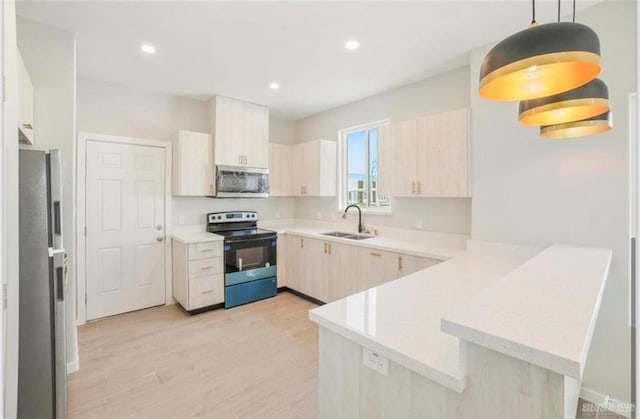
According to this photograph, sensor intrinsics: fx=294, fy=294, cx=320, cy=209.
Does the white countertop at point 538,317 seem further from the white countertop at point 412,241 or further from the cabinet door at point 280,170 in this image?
the cabinet door at point 280,170

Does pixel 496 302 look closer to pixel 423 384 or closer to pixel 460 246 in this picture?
pixel 423 384

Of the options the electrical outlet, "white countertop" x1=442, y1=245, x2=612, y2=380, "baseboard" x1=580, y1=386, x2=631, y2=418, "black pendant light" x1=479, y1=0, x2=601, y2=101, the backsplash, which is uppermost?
"black pendant light" x1=479, y1=0, x2=601, y2=101

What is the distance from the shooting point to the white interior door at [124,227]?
333 centimetres

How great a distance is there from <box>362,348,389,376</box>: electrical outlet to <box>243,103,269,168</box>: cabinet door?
341 cm

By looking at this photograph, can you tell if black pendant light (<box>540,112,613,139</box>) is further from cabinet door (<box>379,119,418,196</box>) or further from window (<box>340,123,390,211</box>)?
window (<box>340,123,390,211</box>)

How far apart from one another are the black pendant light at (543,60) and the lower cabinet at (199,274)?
3261mm

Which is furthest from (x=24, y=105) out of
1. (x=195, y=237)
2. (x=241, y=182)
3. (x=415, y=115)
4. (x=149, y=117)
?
(x=415, y=115)

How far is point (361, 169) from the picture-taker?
13.9ft

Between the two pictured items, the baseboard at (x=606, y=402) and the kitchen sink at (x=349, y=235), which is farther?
the kitchen sink at (x=349, y=235)

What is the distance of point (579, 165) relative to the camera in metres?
2.10

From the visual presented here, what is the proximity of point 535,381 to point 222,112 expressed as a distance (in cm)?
402

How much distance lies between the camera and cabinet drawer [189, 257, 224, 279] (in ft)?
11.3

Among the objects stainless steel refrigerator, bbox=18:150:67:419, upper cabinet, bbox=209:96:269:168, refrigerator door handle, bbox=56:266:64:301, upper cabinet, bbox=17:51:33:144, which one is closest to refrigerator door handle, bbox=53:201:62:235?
stainless steel refrigerator, bbox=18:150:67:419

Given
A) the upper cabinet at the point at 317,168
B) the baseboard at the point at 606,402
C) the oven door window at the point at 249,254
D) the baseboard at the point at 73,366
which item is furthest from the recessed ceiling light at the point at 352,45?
the baseboard at the point at 73,366
